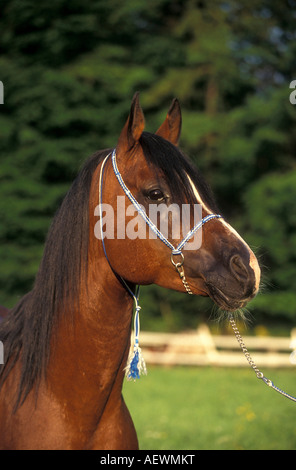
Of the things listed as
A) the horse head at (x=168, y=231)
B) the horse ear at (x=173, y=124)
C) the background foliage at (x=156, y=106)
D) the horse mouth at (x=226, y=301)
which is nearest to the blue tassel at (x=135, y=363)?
the horse head at (x=168, y=231)

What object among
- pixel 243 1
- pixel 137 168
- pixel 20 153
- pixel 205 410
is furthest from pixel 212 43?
pixel 137 168

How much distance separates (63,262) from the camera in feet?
8.27

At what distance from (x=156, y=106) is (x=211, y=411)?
13.8 m

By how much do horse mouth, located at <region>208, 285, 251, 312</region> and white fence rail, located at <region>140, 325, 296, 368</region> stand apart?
13037 mm

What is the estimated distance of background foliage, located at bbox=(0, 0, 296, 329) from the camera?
1770 cm

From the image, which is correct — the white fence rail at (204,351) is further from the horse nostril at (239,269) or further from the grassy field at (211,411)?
the horse nostril at (239,269)

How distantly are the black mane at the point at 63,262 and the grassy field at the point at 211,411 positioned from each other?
13.2ft

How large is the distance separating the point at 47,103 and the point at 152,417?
505 inches

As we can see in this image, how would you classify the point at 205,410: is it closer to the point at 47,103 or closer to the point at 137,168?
the point at 137,168

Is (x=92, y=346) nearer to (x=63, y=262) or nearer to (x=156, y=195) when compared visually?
(x=63, y=262)

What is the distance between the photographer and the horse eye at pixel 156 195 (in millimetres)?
2389

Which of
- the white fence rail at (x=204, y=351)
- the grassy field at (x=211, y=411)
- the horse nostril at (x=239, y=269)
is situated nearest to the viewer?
the horse nostril at (x=239, y=269)

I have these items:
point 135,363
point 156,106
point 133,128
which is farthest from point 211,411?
point 156,106

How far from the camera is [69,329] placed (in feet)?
8.18
